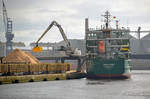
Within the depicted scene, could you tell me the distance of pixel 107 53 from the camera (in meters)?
120

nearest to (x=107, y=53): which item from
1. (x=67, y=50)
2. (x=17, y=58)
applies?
(x=67, y=50)

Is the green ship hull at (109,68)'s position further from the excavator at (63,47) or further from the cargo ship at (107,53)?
the excavator at (63,47)

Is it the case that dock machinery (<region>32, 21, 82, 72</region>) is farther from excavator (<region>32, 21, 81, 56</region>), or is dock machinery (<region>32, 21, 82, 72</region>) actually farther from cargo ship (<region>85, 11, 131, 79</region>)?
cargo ship (<region>85, 11, 131, 79</region>)

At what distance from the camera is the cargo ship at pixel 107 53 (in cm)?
11338

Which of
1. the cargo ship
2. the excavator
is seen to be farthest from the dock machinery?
the cargo ship

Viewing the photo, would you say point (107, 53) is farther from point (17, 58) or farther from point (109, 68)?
point (17, 58)

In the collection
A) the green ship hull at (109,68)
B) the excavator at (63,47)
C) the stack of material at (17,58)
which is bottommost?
the green ship hull at (109,68)

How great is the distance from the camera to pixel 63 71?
12075 centimetres

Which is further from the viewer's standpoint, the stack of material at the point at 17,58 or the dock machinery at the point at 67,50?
the dock machinery at the point at 67,50

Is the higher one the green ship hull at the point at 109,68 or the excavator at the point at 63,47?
the excavator at the point at 63,47

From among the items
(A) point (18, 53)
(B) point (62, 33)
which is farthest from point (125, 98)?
(B) point (62, 33)

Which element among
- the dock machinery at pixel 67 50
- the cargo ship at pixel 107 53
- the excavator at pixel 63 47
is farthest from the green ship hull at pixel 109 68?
the excavator at pixel 63 47

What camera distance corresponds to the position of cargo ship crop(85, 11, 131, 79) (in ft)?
372

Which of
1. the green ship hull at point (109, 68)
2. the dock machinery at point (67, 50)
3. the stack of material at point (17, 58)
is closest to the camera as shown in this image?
the green ship hull at point (109, 68)
